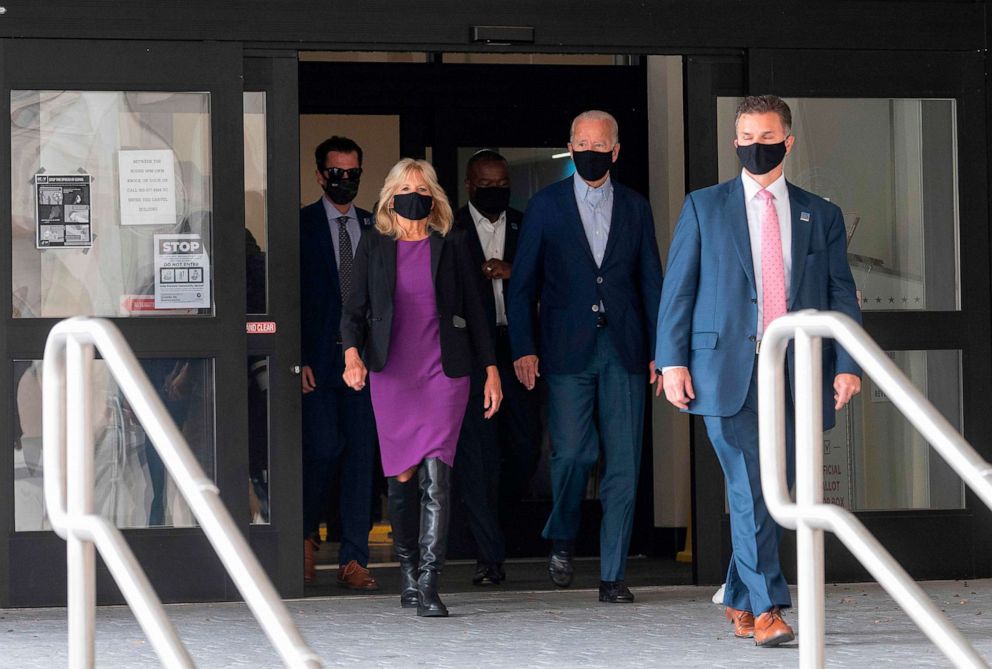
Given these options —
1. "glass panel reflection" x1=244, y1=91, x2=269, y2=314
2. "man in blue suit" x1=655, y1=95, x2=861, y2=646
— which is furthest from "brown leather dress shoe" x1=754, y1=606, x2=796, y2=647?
"glass panel reflection" x1=244, y1=91, x2=269, y2=314

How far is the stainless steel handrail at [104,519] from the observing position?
7.93ft

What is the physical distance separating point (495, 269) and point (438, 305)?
1.12 m

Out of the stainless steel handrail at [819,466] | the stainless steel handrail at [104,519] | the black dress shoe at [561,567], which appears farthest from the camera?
the black dress shoe at [561,567]

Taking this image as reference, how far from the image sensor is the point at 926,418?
2.78 m

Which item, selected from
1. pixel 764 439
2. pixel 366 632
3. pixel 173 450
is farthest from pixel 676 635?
pixel 173 450

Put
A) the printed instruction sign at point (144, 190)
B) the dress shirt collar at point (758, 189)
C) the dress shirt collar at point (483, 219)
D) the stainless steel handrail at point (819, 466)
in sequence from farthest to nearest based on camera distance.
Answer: the dress shirt collar at point (483, 219)
the printed instruction sign at point (144, 190)
the dress shirt collar at point (758, 189)
the stainless steel handrail at point (819, 466)

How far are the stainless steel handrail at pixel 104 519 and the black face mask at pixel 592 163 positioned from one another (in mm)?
3216

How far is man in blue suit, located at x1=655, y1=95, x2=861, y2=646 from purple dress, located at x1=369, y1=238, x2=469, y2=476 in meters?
0.95

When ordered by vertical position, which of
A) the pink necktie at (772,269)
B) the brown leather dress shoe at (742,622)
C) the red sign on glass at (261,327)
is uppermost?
the pink necktie at (772,269)

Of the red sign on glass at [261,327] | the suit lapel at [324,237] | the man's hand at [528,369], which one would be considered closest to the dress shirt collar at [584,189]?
the man's hand at [528,369]

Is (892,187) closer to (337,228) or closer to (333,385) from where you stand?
(337,228)

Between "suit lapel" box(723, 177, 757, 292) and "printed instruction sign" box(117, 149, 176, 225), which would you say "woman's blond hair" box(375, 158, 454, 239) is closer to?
"printed instruction sign" box(117, 149, 176, 225)

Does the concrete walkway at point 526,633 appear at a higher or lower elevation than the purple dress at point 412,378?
lower

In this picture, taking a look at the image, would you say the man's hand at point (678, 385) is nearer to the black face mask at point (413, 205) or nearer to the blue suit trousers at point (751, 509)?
the blue suit trousers at point (751, 509)
